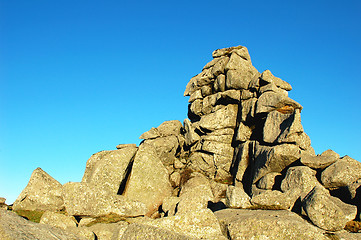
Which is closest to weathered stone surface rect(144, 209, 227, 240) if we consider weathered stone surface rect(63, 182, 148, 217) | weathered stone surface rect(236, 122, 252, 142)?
weathered stone surface rect(63, 182, 148, 217)

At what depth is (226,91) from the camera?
152 ft

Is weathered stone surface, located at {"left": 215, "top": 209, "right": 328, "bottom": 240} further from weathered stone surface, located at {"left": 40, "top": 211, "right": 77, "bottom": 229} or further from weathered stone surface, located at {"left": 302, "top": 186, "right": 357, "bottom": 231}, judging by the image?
weathered stone surface, located at {"left": 40, "top": 211, "right": 77, "bottom": 229}

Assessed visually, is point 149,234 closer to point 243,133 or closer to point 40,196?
point 40,196

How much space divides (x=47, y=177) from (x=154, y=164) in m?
11.6

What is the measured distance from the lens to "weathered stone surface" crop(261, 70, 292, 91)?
140 feet

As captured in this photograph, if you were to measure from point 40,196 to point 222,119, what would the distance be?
2658 cm

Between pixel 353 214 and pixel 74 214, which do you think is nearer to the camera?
pixel 353 214

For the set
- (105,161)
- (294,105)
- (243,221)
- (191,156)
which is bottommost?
(243,221)

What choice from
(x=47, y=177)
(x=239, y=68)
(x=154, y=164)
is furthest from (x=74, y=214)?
(x=239, y=68)

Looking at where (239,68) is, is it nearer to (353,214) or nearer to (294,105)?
(294,105)

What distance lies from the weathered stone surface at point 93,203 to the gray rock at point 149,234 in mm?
11036

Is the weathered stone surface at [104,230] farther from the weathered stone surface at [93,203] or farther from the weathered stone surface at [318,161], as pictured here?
the weathered stone surface at [318,161]

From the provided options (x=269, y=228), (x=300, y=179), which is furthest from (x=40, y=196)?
(x=300, y=179)

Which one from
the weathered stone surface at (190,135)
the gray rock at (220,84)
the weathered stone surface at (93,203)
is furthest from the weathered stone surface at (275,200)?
the gray rock at (220,84)
